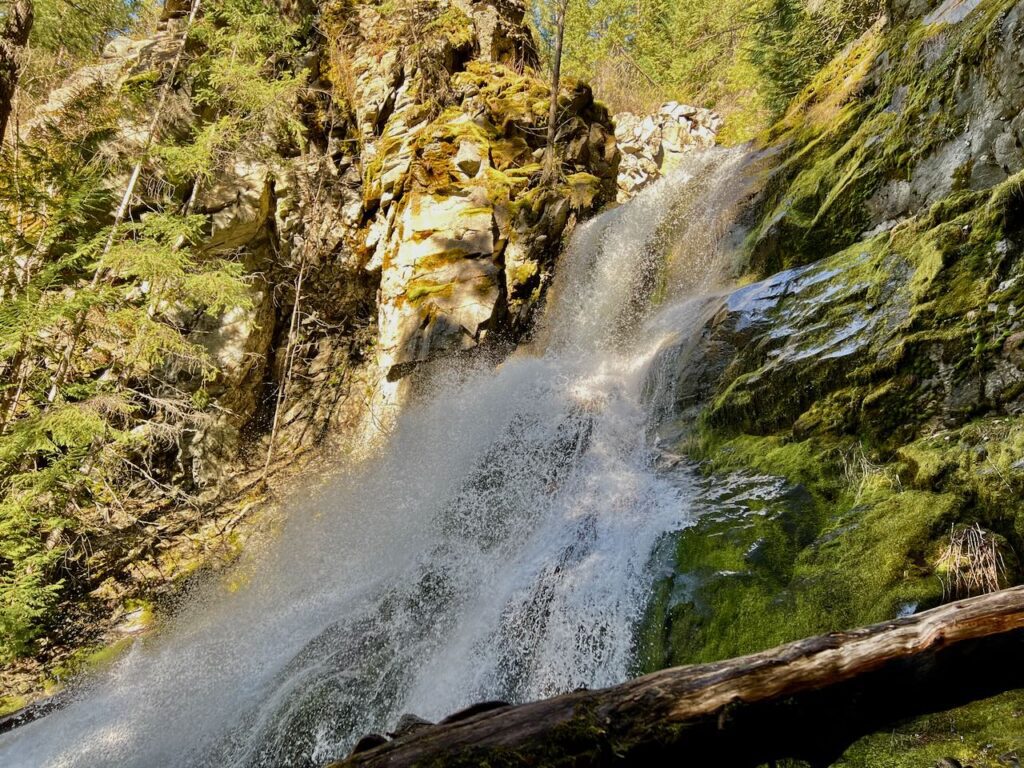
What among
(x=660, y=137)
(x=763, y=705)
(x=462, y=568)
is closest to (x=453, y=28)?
(x=660, y=137)

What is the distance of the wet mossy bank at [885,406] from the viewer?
3363 mm

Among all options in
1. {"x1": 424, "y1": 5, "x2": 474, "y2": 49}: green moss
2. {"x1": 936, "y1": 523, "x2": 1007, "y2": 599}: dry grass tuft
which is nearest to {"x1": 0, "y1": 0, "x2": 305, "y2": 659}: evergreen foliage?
{"x1": 424, "y1": 5, "x2": 474, "y2": 49}: green moss

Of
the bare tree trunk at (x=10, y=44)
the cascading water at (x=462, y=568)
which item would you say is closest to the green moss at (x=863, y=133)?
the cascading water at (x=462, y=568)

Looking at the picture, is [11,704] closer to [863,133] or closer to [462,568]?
[462,568]

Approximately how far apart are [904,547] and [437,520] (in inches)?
232

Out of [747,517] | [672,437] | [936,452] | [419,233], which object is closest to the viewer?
[936,452]

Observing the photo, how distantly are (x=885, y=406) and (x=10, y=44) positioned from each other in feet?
30.5

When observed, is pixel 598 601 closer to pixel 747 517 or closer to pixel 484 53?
pixel 747 517

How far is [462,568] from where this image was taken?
6.41 meters

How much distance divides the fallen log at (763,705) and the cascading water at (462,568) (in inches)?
73.2

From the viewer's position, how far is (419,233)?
11766 millimetres

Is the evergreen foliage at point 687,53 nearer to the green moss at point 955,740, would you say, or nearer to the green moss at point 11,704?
the green moss at point 955,740

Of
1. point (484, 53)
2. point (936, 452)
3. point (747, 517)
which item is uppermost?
point (484, 53)

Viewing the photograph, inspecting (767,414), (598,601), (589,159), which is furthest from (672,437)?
(589,159)
